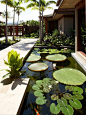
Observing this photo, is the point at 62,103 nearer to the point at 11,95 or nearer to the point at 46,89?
the point at 46,89

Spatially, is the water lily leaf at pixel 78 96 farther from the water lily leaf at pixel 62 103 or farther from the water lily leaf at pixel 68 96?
the water lily leaf at pixel 62 103

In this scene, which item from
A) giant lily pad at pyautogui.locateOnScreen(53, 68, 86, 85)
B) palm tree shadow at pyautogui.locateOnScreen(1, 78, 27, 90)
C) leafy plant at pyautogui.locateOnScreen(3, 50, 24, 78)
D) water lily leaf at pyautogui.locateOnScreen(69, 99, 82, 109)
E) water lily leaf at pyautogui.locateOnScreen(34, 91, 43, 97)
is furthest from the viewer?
leafy plant at pyautogui.locateOnScreen(3, 50, 24, 78)

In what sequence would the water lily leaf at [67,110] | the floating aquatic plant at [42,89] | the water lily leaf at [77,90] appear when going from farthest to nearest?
the water lily leaf at [77,90], the floating aquatic plant at [42,89], the water lily leaf at [67,110]

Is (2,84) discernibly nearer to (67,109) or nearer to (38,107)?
(38,107)

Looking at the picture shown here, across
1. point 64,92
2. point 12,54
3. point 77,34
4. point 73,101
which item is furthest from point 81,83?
point 77,34

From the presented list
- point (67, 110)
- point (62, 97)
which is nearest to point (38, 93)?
point (62, 97)

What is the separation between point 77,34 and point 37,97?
6.13m

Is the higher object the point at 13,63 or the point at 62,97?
the point at 13,63

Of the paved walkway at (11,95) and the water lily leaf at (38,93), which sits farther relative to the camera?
the water lily leaf at (38,93)

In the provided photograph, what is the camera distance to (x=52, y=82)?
4184 millimetres

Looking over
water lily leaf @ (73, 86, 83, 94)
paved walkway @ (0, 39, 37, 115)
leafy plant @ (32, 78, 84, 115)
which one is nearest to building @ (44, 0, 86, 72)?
water lily leaf @ (73, 86, 83, 94)

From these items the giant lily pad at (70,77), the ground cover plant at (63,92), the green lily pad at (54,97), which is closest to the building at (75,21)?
the giant lily pad at (70,77)

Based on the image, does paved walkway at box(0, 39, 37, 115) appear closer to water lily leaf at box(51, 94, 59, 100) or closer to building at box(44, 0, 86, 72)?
water lily leaf at box(51, 94, 59, 100)

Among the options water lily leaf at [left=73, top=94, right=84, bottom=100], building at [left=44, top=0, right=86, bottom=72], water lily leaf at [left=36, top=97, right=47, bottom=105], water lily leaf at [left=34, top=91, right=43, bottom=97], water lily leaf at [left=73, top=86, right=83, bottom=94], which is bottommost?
water lily leaf at [left=36, top=97, right=47, bottom=105]
